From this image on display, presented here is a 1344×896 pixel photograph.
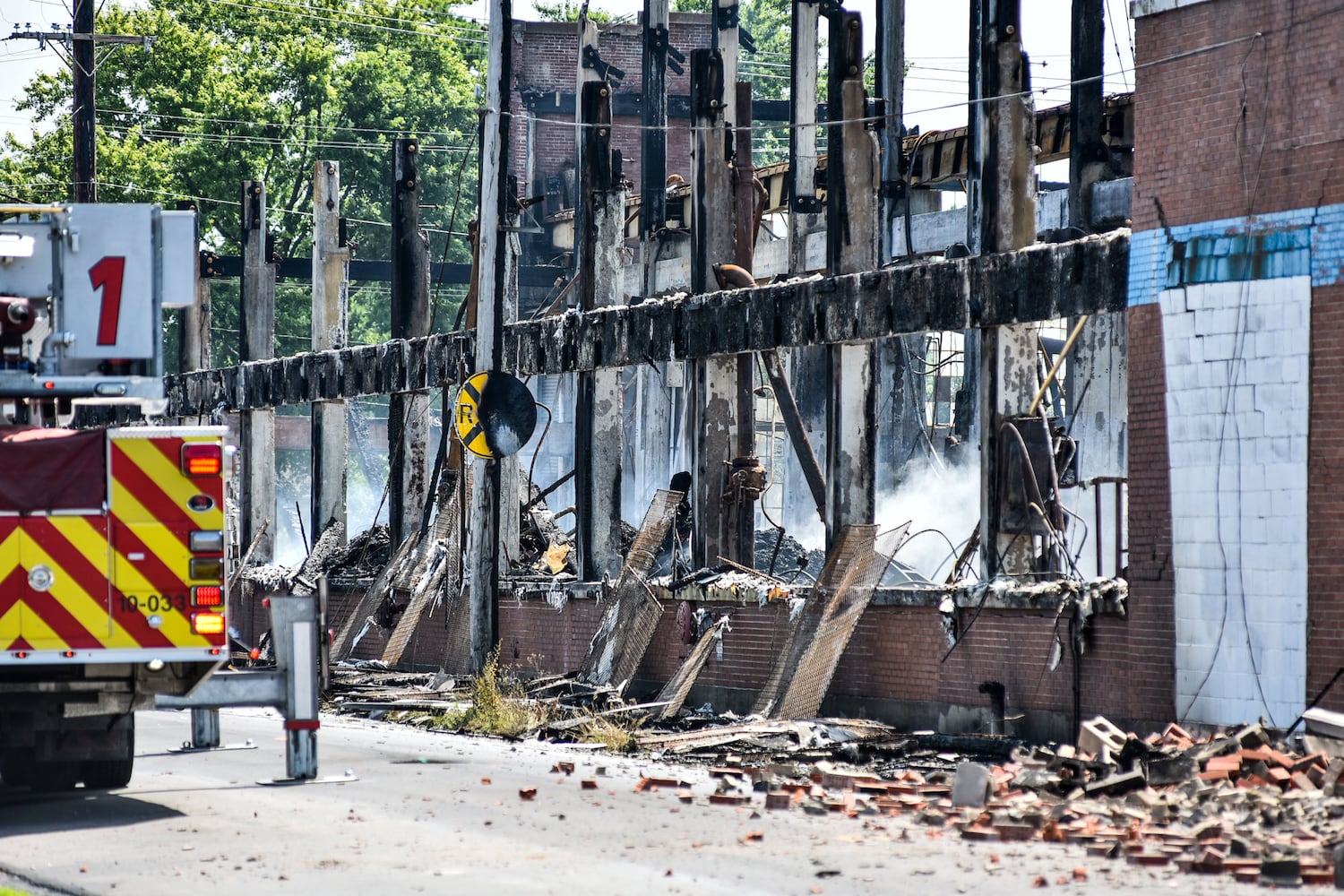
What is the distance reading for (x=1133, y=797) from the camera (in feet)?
36.5

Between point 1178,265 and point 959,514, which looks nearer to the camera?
point 1178,265

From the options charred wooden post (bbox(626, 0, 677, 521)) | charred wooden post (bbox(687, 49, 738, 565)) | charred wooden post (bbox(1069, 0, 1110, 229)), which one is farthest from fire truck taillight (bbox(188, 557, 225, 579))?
charred wooden post (bbox(626, 0, 677, 521))

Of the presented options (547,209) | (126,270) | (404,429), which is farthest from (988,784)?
(547,209)

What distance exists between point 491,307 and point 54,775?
30.6 feet

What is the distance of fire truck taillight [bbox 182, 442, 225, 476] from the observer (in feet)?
37.1

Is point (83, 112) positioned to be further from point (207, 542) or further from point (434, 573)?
point (207, 542)

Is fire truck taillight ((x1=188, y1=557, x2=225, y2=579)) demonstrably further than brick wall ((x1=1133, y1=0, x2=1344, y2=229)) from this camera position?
No

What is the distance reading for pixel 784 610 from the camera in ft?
60.7

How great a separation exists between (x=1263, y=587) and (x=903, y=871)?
5.99 metres

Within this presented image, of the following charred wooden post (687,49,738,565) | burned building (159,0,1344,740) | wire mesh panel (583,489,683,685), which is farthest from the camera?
charred wooden post (687,49,738,565)

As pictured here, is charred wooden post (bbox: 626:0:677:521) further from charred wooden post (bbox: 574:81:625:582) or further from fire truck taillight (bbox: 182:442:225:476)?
fire truck taillight (bbox: 182:442:225:476)

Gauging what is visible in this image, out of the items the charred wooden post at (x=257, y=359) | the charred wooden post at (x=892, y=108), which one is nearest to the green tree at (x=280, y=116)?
the charred wooden post at (x=257, y=359)

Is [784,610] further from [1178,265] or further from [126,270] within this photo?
[126,270]

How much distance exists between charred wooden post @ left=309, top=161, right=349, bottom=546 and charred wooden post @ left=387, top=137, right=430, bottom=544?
174 cm
